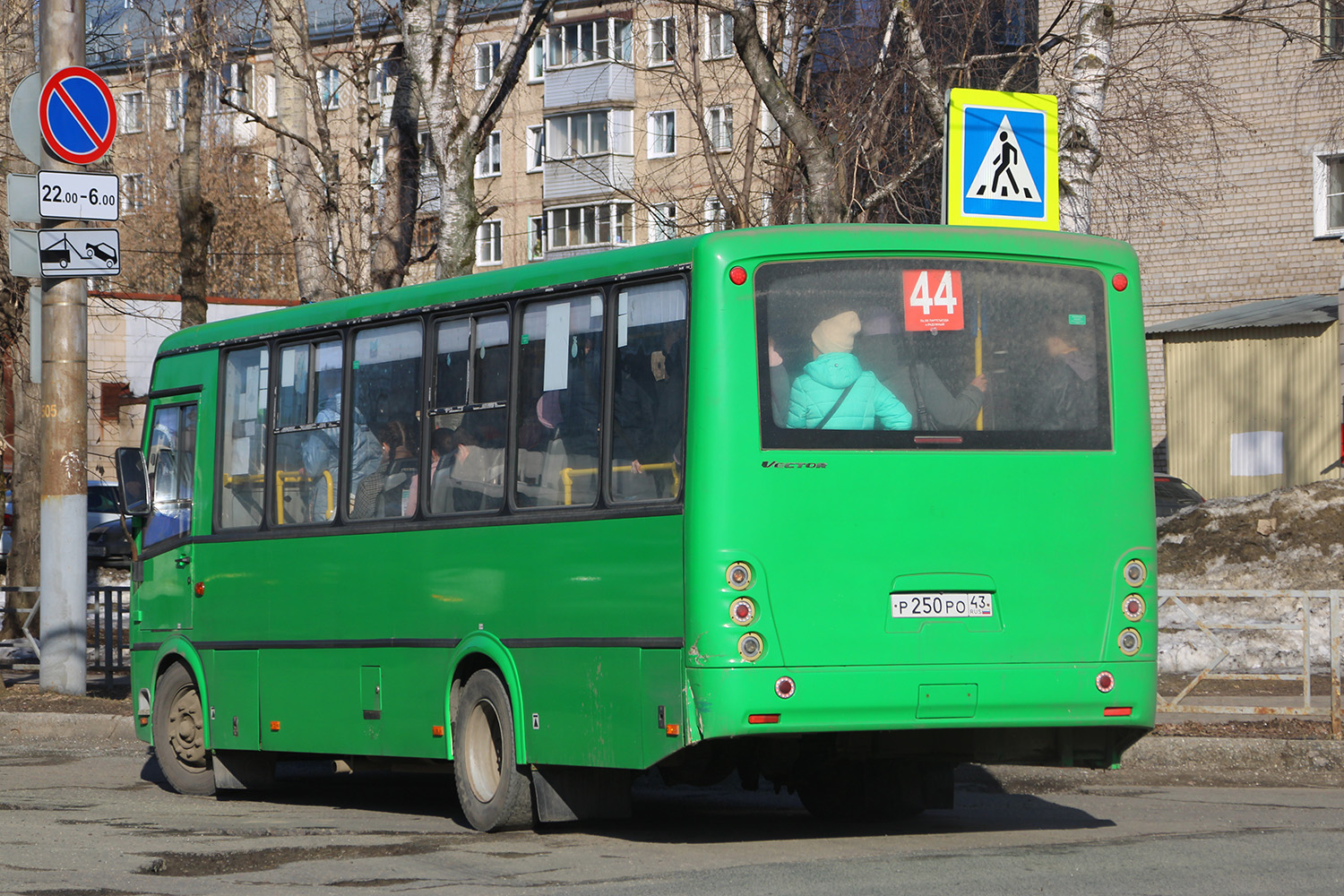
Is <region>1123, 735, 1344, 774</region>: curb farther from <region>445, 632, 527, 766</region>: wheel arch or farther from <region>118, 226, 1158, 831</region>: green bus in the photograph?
<region>445, 632, 527, 766</region>: wheel arch

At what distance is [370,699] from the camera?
404 inches

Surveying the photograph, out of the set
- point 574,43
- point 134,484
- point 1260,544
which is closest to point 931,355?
point 134,484

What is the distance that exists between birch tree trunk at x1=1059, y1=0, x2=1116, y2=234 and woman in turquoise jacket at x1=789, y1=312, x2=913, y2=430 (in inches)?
308

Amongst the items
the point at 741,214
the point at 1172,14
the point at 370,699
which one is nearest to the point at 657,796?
the point at 370,699

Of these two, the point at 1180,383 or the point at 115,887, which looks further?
the point at 1180,383

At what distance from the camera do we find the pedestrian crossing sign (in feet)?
39.0

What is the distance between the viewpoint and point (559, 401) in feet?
29.5

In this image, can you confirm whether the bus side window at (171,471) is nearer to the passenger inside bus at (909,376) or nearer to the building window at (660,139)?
the passenger inside bus at (909,376)

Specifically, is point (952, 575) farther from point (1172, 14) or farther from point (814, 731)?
point (1172, 14)

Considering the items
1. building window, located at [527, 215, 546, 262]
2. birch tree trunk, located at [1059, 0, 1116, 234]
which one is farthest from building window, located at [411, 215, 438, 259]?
building window, located at [527, 215, 546, 262]

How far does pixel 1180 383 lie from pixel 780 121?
21.5 meters

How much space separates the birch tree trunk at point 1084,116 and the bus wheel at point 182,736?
802 centimetres

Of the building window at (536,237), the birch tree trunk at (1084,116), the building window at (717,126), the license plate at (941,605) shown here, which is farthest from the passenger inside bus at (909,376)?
the building window at (536,237)

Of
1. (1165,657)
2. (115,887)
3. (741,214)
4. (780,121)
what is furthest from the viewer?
(741,214)
